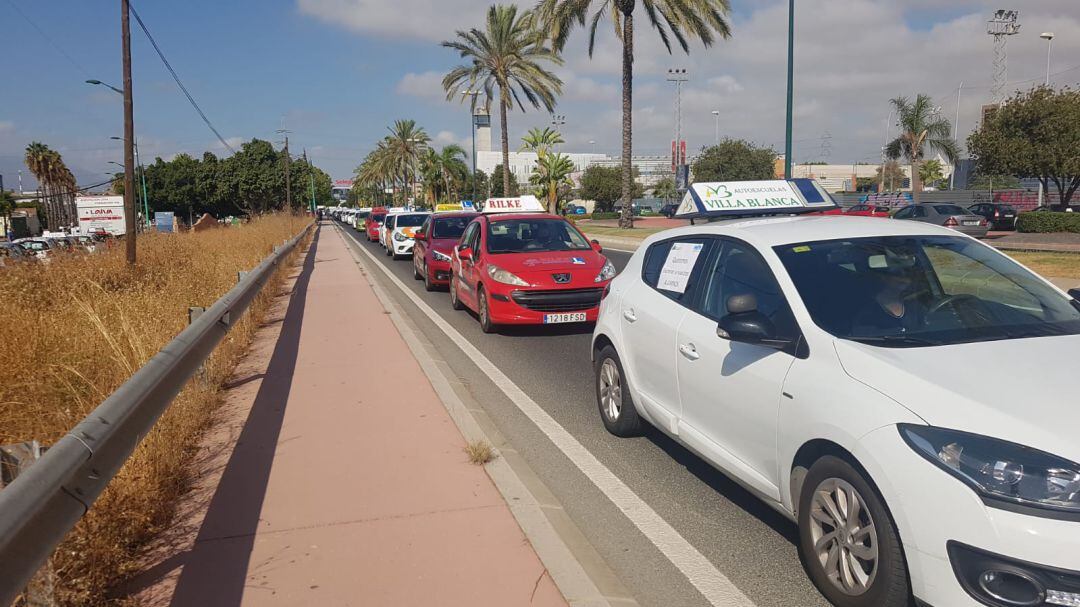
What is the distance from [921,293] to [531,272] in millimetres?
6265

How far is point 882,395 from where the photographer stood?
289 centimetres

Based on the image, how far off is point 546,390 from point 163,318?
3.63 metres

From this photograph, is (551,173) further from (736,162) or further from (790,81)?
(790,81)

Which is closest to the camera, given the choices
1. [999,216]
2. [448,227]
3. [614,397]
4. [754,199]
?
[614,397]

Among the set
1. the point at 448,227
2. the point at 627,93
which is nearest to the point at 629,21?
the point at 627,93

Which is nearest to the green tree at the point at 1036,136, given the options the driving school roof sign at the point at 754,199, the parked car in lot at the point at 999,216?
the parked car in lot at the point at 999,216

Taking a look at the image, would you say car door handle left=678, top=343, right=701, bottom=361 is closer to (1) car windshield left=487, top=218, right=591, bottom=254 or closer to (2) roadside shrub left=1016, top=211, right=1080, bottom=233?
(1) car windshield left=487, top=218, right=591, bottom=254

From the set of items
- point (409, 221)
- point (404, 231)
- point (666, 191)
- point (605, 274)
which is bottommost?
point (605, 274)

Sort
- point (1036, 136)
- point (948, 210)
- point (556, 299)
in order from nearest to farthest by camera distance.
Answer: point (556, 299), point (948, 210), point (1036, 136)

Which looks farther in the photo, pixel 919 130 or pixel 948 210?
pixel 919 130

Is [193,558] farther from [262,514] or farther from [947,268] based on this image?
[947,268]

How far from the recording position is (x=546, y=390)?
7203 millimetres

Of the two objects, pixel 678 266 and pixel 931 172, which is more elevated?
Answer: pixel 931 172

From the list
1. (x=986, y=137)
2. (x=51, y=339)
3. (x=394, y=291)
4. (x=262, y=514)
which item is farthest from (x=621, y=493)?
(x=986, y=137)
